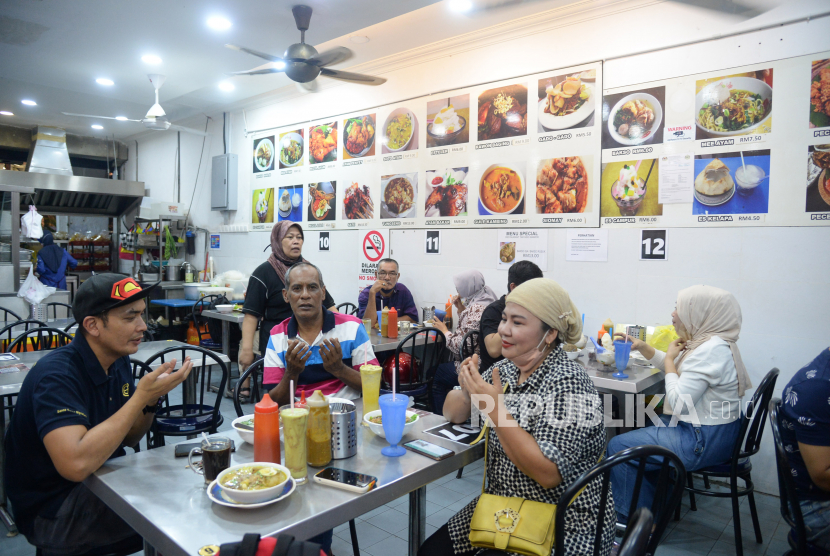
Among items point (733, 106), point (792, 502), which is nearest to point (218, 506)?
point (792, 502)

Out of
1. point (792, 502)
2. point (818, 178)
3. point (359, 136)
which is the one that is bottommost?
point (792, 502)

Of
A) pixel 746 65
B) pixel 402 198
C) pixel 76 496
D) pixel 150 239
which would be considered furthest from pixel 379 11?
pixel 150 239

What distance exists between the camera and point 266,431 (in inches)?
59.3

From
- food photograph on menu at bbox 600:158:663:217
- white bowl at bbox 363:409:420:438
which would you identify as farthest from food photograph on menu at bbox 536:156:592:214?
white bowl at bbox 363:409:420:438

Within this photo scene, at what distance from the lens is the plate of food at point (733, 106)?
3588 mm

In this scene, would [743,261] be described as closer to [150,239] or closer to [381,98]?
[381,98]

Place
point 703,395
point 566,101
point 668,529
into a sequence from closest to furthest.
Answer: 1. point 703,395
2. point 668,529
3. point 566,101

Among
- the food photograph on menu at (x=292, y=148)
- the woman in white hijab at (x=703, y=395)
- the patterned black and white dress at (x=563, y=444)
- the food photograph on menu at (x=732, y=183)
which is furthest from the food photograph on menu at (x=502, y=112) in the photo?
the patterned black and white dress at (x=563, y=444)

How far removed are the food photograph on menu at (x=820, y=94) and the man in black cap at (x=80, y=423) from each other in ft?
13.3

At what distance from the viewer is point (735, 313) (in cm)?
260

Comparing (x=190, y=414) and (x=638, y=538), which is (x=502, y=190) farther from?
(x=638, y=538)

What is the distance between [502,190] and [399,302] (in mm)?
1526

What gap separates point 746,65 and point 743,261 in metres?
1.40

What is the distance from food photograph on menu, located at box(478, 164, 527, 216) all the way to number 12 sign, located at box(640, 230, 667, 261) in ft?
3.62
